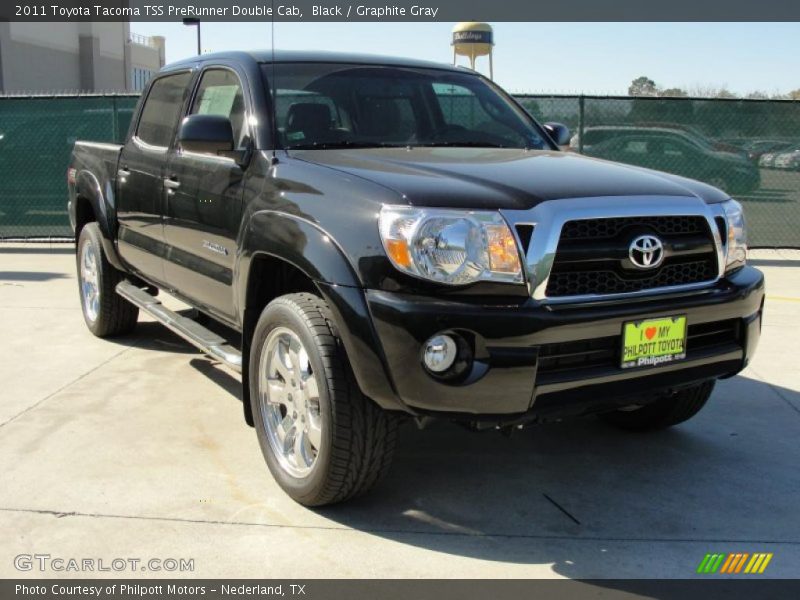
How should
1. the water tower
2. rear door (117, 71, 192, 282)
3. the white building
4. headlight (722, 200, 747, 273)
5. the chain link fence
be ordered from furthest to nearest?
the white building → the water tower → the chain link fence → rear door (117, 71, 192, 282) → headlight (722, 200, 747, 273)

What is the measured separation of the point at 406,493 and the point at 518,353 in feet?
3.56

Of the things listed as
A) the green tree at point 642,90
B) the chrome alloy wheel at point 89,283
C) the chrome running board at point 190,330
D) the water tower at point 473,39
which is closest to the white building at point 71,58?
the water tower at point 473,39

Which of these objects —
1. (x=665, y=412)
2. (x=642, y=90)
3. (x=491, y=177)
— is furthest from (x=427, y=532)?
(x=642, y=90)

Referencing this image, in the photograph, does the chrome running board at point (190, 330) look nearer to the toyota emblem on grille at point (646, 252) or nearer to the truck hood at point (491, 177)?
the truck hood at point (491, 177)

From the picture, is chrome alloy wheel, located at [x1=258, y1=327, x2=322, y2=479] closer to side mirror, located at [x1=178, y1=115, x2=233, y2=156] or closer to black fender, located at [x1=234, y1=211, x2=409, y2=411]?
black fender, located at [x1=234, y1=211, x2=409, y2=411]

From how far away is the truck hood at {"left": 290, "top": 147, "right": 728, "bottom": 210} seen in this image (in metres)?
3.05

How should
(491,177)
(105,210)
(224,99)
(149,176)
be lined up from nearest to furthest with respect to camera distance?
(491,177) < (224,99) < (149,176) < (105,210)

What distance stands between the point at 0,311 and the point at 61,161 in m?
4.10

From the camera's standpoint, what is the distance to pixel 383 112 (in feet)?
14.1

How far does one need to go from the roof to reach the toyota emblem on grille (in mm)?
2007

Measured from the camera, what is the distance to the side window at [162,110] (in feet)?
16.5

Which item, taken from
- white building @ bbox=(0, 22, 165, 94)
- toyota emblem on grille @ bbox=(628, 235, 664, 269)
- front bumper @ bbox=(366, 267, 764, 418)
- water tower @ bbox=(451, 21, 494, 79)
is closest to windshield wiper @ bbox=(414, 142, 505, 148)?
toyota emblem on grille @ bbox=(628, 235, 664, 269)

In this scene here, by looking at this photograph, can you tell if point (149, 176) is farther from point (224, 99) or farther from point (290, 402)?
point (290, 402)

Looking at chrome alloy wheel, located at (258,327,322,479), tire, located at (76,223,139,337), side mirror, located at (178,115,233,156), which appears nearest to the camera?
chrome alloy wheel, located at (258,327,322,479)
